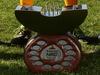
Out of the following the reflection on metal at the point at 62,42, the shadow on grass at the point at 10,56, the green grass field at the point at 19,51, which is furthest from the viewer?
the shadow on grass at the point at 10,56

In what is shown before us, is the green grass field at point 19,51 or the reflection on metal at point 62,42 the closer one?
the reflection on metal at point 62,42

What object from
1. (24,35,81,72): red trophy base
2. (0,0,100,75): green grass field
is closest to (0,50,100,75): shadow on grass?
(0,0,100,75): green grass field

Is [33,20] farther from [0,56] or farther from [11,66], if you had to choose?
[0,56]

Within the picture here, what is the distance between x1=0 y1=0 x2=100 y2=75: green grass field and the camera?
466cm

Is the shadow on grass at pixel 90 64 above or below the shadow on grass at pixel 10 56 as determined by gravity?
below

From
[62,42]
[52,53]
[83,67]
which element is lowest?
[83,67]

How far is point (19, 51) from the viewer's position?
5.36 m

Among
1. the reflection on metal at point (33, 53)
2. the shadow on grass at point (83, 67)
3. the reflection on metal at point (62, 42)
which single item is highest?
the reflection on metal at point (62, 42)

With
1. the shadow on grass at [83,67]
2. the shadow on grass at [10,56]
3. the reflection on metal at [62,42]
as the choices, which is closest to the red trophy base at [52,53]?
the reflection on metal at [62,42]

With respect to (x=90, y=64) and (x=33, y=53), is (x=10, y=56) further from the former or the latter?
(x=90, y=64)

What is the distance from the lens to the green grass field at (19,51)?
466cm

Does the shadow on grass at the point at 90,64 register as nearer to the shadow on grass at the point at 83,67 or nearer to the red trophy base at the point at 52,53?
the shadow on grass at the point at 83,67

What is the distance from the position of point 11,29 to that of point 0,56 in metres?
1.32

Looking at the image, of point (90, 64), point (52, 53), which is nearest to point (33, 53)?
point (52, 53)
